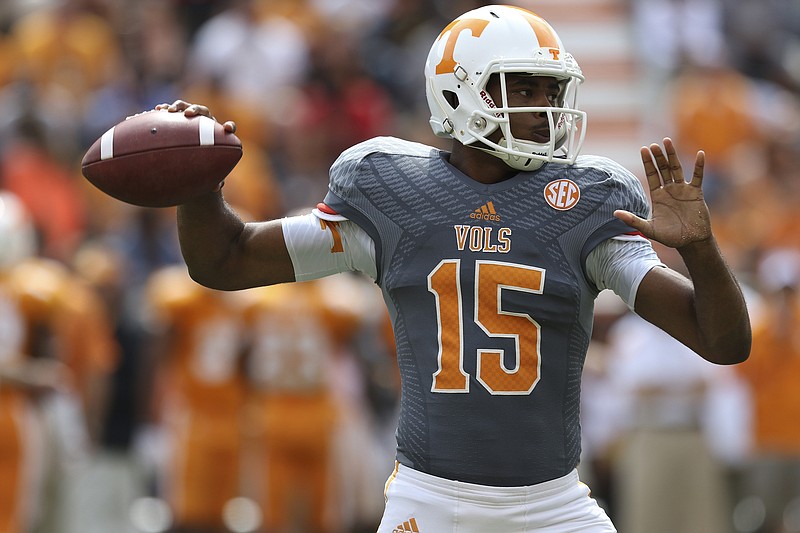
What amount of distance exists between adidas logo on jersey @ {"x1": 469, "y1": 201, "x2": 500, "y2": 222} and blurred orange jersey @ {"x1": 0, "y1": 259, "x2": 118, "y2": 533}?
3.99 metres

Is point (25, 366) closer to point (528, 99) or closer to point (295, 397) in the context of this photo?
point (295, 397)

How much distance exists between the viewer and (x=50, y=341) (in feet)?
23.8

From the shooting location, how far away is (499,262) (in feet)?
11.4

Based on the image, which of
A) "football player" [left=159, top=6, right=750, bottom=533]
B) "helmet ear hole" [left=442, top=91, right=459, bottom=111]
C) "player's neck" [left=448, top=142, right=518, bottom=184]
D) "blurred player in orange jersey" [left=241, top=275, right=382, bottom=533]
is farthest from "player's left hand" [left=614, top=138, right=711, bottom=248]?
"blurred player in orange jersey" [left=241, top=275, right=382, bottom=533]

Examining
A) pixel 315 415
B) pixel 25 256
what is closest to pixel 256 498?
pixel 315 415

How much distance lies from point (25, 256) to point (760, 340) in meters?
4.00

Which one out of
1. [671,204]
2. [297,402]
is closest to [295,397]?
[297,402]

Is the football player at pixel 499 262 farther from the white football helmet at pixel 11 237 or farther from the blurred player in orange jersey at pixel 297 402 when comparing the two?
the blurred player in orange jersey at pixel 297 402

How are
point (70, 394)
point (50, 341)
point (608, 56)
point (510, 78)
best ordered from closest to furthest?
point (510, 78) < point (50, 341) < point (70, 394) < point (608, 56)

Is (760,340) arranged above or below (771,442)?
above

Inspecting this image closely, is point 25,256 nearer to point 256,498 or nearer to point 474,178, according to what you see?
point 256,498

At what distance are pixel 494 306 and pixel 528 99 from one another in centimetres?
54

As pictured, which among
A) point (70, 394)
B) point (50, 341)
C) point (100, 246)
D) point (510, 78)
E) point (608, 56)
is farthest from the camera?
point (608, 56)

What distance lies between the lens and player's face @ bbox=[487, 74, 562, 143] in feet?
11.8
